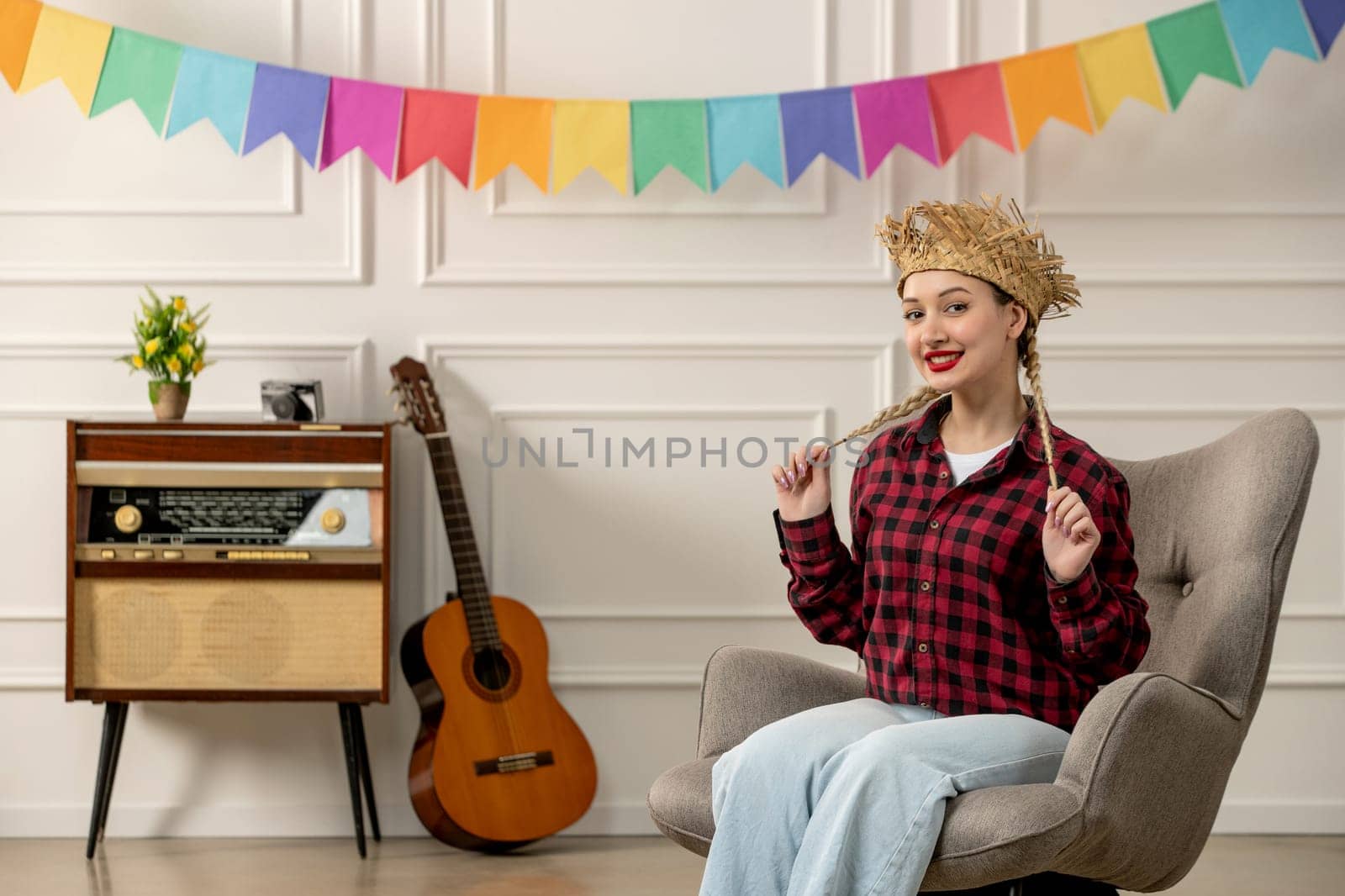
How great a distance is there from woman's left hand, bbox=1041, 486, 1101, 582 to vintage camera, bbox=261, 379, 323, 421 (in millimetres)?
1654

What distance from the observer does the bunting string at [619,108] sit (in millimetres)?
2613

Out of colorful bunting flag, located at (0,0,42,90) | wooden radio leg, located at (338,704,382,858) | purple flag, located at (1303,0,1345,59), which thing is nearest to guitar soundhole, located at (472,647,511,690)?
wooden radio leg, located at (338,704,382,858)

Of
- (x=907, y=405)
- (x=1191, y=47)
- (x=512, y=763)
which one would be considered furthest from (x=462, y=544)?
(x=1191, y=47)

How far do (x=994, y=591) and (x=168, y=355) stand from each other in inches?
69.5

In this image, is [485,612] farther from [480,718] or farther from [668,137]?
[668,137]

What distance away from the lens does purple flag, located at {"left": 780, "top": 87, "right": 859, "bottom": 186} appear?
2.67 metres

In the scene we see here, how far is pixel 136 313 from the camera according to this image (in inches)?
108

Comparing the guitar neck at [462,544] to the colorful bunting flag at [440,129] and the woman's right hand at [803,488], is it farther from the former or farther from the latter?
the woman's right hand at [803,488]

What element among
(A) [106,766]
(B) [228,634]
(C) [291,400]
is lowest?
(A) [106,766]

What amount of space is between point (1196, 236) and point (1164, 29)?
0.46 metres

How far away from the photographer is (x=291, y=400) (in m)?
2.59

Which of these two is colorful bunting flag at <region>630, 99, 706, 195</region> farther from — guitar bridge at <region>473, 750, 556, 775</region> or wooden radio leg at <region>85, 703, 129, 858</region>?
wooden radio leg at <region>85, 703, 129, 858</region>

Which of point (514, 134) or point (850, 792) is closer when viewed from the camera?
point (850, 792)

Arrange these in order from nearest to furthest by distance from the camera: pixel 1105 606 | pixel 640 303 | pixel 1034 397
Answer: pixel 1105 606 → pixel 1034 397 → pixel 640 303
